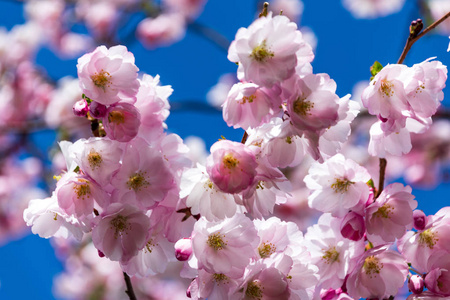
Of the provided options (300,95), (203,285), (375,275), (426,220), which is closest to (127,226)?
(203,285)

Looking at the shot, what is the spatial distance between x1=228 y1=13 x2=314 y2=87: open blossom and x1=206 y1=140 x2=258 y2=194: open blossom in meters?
0.15

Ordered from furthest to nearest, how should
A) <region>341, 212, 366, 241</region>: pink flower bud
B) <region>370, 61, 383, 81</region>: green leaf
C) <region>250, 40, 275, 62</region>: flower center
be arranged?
<region>370, 61, 383, 81</region>: green leaf → <region>341, 212, 366, 241</region>: pink flower bud → <region>250, 40, 275, 62</region>: flower center

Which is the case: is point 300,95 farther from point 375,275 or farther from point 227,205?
point 375,275

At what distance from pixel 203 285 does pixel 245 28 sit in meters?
0.60

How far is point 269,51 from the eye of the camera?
1131mm

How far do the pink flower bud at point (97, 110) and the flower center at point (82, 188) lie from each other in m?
0.15

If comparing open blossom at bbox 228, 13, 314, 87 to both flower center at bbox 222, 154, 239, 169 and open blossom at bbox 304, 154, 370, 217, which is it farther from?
open blossom at bbox 304, 154, 370, 217

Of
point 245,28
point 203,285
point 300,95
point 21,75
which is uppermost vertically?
point 21,75

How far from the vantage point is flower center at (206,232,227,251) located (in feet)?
4.16

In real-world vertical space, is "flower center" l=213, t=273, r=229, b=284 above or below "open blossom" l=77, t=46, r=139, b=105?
below

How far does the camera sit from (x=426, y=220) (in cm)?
137

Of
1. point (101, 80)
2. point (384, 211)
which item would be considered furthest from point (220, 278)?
point (101, 80)

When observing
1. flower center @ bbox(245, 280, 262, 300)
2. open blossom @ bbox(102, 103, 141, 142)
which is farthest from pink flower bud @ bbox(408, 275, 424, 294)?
open blossom @ bbox(102, 103, 141, 142)

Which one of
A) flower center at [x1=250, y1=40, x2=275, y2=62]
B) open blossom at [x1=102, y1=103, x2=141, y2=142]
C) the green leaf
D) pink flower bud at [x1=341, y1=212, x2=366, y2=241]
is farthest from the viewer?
the green leaf
